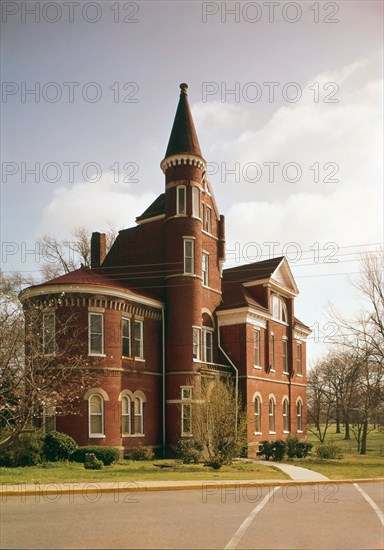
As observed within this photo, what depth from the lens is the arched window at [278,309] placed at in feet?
141

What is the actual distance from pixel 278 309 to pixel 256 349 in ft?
15.7

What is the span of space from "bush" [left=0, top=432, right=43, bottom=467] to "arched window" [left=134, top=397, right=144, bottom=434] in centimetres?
716

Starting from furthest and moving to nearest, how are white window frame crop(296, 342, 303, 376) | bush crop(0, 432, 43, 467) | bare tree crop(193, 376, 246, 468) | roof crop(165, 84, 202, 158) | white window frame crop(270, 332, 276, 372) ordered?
white window frame crop(296, 342, 303, 376)
white window frame crop(270, 332, 276, 372)
roof crop(165, 84, 202, 158)
bare tree crop(193, 376, 246, 468)
bush crop(0, 432, 43, 467)

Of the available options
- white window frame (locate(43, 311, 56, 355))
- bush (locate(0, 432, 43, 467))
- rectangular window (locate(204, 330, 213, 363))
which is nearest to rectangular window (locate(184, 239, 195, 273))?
rectangular window (locate(204, 330, 213, 363))

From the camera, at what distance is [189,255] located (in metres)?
36.5

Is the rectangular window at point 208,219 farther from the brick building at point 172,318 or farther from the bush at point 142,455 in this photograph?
the bush at point 142,455

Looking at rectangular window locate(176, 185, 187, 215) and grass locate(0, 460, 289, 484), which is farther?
rectangular window locate(176, 185, 187, 215)

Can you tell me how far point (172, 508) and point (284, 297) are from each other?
31.7 metres

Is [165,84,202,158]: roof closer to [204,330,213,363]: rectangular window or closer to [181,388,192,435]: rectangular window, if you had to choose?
[204,330,213,363]: rectangular window

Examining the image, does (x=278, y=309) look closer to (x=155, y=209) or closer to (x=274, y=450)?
(x=155, y=209)

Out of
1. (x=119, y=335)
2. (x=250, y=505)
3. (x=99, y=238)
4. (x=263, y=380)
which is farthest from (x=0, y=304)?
(x=250, y=505)

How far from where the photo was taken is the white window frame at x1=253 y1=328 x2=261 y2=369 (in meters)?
39.8

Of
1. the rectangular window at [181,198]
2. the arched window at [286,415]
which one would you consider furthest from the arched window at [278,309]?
the rectangular window at [181,198]

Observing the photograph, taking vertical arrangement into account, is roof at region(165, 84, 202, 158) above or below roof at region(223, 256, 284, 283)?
above
